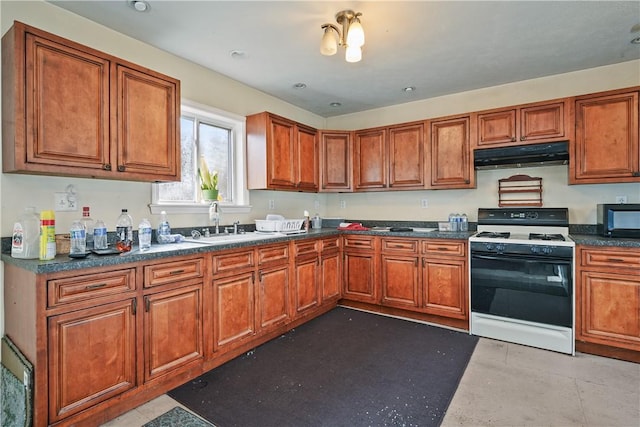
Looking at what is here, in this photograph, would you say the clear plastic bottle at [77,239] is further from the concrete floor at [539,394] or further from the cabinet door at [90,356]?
the concrete floor at [539,394]

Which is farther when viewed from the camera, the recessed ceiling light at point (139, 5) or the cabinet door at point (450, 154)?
the cabinet door at point (450, 154)

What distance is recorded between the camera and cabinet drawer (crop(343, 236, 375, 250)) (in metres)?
3.76

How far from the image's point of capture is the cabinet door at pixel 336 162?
13.6ft

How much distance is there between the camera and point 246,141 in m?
3.53

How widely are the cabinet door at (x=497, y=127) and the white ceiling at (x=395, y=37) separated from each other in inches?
15.8

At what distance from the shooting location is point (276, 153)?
11.5 ft

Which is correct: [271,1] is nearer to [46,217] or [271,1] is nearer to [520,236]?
[46,217]

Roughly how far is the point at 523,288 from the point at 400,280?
1139mm

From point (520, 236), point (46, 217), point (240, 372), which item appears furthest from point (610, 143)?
point (46, 217)

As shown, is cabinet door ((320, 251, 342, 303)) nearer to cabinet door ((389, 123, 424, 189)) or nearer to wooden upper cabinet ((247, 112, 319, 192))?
wooden upper cabinet ((247, 112, 319, 192))

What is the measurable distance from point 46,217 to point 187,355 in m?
1.19

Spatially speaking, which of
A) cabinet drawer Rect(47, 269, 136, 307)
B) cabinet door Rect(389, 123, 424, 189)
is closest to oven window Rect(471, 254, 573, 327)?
cabinet door Rect(389, 123, 424, 189)

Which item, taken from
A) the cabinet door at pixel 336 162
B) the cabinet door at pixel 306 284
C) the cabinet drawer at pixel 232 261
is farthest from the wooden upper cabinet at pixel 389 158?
the cabinet drawer at pixel 232 261

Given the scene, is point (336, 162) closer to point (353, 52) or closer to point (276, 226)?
point (276, 226)
